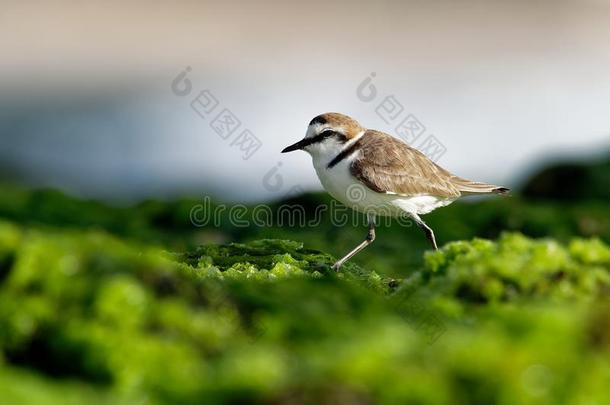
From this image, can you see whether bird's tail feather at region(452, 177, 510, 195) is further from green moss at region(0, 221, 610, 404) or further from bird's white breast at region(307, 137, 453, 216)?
green moss at region(0, 221, 610, 404)

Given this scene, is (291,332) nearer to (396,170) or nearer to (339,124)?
(396,170)

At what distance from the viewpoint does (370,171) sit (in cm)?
973

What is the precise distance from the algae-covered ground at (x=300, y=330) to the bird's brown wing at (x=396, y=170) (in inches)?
164

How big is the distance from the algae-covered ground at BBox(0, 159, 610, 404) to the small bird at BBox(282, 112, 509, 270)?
13.6 feet

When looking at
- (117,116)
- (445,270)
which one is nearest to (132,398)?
(445,270)

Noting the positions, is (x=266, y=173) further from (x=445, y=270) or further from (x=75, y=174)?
(x=445, y=270)

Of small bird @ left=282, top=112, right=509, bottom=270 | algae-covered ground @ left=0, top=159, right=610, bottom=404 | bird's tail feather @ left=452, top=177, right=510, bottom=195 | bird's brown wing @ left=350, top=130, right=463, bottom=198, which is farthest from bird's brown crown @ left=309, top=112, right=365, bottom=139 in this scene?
algae-covered ground @ left=0, top=159, right=610, bottom=404

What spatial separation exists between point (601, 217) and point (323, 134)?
4.39 meters

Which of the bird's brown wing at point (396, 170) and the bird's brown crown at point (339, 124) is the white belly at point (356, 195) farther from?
the bird's brown crown at point (339, 124)

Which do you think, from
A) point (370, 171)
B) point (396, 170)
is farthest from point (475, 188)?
point (370, 171)

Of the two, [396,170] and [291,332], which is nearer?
[291,332]

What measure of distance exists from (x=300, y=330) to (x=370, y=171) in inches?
233

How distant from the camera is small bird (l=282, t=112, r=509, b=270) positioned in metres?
9.79

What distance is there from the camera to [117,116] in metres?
27.6
